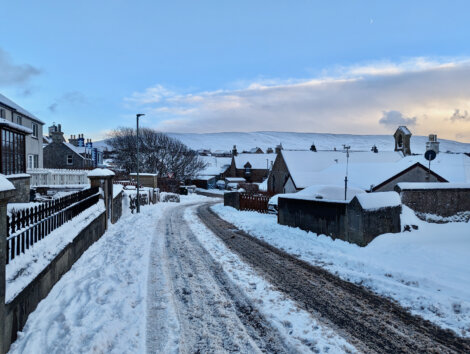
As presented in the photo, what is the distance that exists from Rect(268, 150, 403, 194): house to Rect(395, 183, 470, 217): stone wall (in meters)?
20.7

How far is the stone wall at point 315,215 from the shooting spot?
39.0 ft

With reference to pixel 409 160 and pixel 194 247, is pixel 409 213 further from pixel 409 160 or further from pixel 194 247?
pixel 409 160

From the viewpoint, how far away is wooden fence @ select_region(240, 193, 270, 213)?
2408 cm

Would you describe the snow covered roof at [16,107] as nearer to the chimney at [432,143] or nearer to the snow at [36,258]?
the snow at [36,258]

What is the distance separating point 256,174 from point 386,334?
75.8m

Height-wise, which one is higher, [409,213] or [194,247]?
[409,213]

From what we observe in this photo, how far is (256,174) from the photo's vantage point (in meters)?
80.8

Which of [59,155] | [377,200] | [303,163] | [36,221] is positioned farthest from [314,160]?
[59,155]

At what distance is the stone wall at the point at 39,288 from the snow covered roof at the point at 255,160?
72071 mm

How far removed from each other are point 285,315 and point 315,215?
7900mm

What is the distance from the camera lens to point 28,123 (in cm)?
3353

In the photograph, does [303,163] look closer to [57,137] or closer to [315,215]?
[315,215]

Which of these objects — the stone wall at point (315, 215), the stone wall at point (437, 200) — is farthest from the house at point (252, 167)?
the stone wall at point (437, 200)

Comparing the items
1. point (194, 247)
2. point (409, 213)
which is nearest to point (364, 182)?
point (409, 213)
